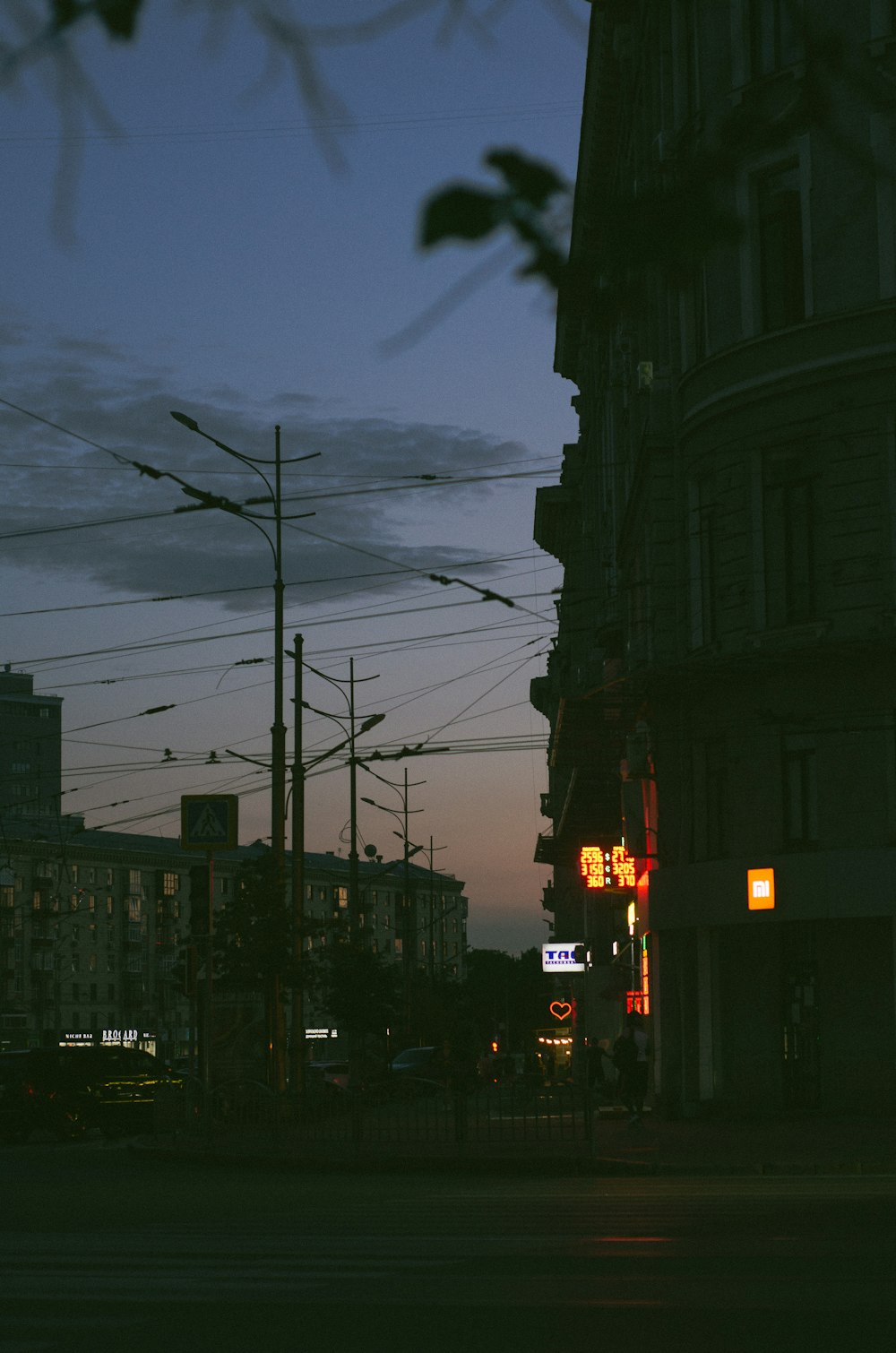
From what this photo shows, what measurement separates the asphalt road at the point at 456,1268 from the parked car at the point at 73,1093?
16165mm

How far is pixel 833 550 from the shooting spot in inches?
1136

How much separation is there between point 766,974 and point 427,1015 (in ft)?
223

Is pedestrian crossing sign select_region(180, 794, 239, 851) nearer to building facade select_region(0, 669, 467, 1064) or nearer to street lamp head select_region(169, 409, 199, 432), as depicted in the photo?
street lamp head select_region(169, 409, 199, 432)

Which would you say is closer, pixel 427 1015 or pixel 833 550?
pixel 833 550

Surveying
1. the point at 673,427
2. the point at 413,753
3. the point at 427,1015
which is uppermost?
the point at 673,427

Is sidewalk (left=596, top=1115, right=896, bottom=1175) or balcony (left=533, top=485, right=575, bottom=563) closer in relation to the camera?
sidewalk (left=596, top=1115, right=896, bottom=1175)

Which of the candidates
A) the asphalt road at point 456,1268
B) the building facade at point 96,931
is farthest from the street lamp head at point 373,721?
the building facade at point 96,931

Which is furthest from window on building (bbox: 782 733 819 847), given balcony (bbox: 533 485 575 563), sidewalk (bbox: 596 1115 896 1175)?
balcony (bbox: 533 485 575 563)

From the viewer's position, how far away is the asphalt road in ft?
27.8

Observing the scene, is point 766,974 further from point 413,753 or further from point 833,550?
point 413,753

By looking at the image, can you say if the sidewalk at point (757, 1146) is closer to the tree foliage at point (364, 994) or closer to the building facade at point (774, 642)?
the building facade at point (774, 642)

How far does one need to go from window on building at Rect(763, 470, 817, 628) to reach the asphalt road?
12.4 metres

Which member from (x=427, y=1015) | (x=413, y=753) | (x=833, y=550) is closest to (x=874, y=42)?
(x=833, y=550)

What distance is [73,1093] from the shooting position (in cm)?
3547
